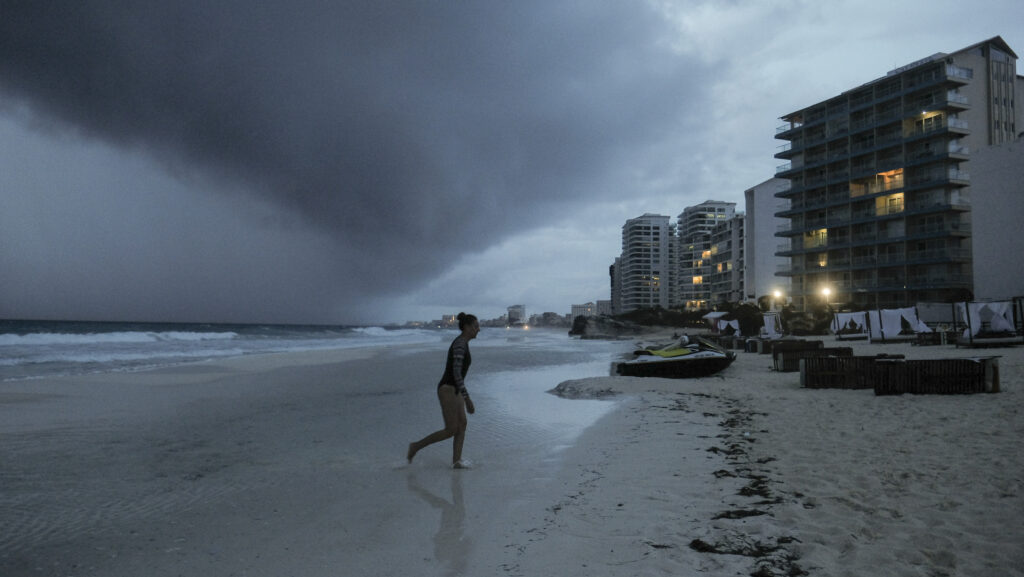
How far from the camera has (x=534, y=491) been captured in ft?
18.8

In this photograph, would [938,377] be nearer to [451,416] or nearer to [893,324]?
[451,416]

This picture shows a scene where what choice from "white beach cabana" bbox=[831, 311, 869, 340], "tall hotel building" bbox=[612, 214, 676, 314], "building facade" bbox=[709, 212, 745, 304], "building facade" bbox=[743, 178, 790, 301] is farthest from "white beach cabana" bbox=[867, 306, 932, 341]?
"tall hotel building" bbox=[612, 214, 676, 314]

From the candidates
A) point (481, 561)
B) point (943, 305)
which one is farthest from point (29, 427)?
point (943, 305)

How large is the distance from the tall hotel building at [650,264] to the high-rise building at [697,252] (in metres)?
15.4

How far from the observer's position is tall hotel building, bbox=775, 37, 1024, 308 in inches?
2026

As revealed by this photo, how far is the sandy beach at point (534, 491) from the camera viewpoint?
3932 millimetres

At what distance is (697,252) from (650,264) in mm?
40562

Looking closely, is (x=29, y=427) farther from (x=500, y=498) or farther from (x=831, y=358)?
(x=831, y=358)

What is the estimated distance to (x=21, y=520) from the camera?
16.6 ft

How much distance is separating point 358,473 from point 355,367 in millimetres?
18618

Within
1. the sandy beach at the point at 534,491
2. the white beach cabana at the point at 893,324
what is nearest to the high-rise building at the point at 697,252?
the white beach cabana at the point at 893,324

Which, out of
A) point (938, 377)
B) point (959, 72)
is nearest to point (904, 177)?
point (959, 72)

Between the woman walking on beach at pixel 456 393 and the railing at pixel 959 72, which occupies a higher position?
the railing at pixel 959 72

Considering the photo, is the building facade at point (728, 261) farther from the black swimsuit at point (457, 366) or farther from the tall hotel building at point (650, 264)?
the black swimsuit at point (457, 366)
